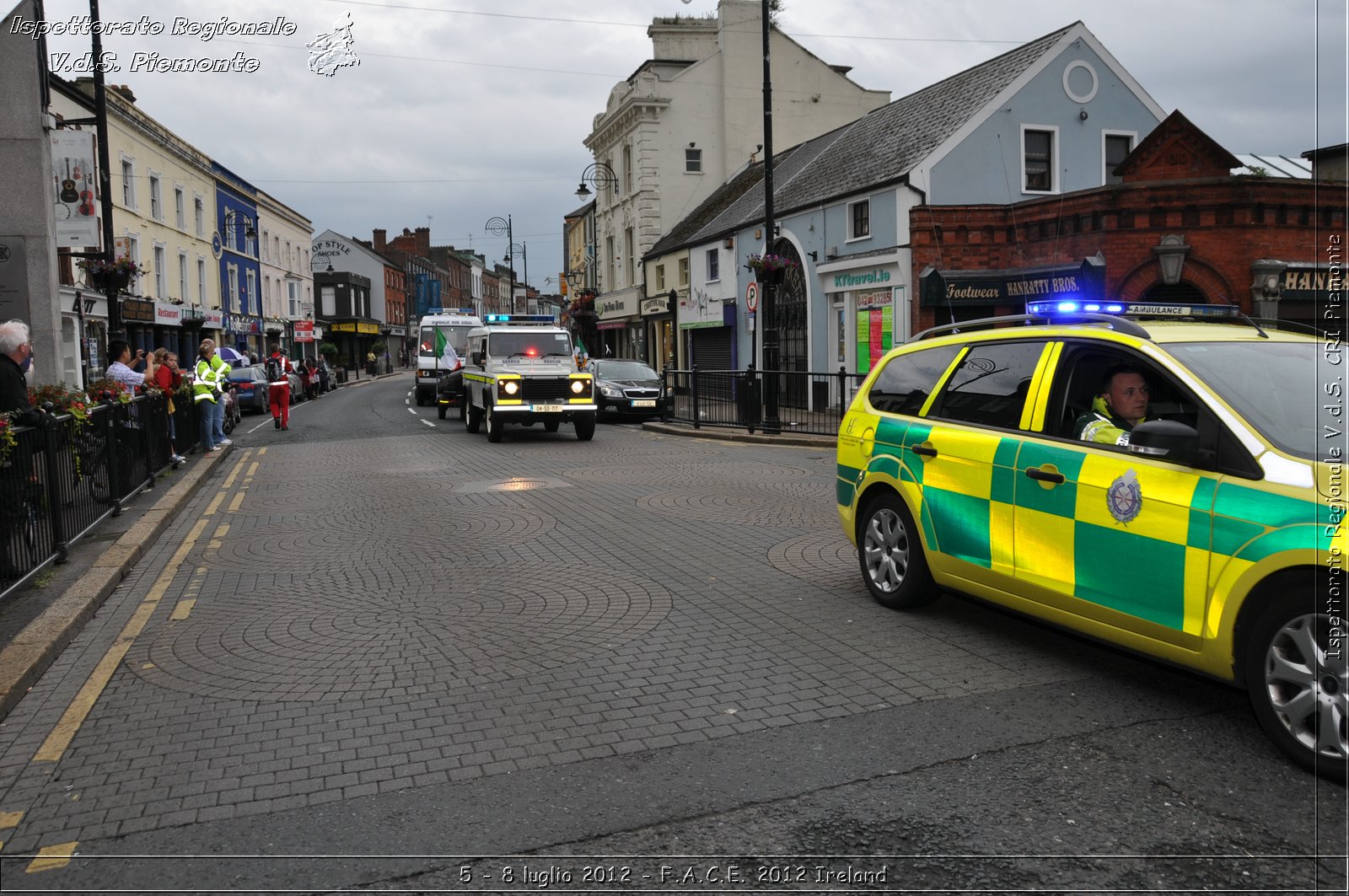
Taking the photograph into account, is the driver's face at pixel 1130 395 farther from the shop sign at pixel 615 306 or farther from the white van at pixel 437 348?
the shop sign at pixel 615 306

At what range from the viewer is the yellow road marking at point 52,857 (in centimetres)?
341

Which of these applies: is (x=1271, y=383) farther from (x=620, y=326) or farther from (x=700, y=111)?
(x=620, y=326)

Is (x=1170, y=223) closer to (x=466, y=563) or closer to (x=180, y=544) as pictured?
(x=466, y=563)

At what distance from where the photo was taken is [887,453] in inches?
255

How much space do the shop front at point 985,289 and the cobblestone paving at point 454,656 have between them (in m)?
12.4

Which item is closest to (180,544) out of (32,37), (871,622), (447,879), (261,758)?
(261,758)

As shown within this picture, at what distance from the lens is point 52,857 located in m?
3.48

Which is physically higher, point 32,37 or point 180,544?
point 32,37

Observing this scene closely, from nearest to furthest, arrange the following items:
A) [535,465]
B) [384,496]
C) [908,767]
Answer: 1. [908,767]
2. [384,496]
3. [535,465]

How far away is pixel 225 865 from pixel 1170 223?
2032 centimetres

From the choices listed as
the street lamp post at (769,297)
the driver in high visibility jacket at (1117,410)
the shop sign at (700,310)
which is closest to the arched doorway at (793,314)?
the shop sign at (700,310)

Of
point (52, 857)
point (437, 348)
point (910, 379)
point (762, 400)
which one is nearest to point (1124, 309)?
point (910, 379)

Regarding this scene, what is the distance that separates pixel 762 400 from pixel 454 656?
15985mm

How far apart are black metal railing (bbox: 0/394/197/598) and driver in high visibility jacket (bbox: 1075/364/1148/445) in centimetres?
676
